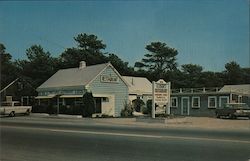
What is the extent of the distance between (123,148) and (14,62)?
3.47 metres

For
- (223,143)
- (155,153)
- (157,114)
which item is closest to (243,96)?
(157,114)

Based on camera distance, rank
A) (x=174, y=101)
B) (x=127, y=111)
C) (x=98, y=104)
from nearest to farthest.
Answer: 1. (x=127, y=111)
2. (x=98, y=104)
3. (x=174, y=101)

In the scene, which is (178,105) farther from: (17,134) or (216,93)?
(17,134)

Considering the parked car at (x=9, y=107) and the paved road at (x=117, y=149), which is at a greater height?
the parked car at (x=9, y=107)

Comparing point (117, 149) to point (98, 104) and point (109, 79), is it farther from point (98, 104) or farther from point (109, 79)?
point (109, 79)

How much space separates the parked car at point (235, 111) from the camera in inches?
1216

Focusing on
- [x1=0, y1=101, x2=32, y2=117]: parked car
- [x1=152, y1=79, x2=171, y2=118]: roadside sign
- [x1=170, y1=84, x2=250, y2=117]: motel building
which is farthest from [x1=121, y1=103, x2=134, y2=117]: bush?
[x1=0, y1=101, x2=32, y2=117]: parked car

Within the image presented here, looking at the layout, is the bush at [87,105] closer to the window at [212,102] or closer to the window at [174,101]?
the window at [174,101]

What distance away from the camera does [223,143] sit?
1195 centimetres

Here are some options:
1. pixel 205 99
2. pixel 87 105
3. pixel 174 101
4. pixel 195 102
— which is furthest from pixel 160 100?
pixel 174 101

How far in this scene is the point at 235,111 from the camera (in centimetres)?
3108

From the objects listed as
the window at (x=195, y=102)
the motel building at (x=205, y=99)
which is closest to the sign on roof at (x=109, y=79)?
the motel building at (x=205, y=99)

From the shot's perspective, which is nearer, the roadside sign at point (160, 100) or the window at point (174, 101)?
the roadside sign at point (160, 100)

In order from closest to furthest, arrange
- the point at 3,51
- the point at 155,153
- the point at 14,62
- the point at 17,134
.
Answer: the point at 3,51 < the point at 14,62 < the point at 155,153 < the point at 17,134
